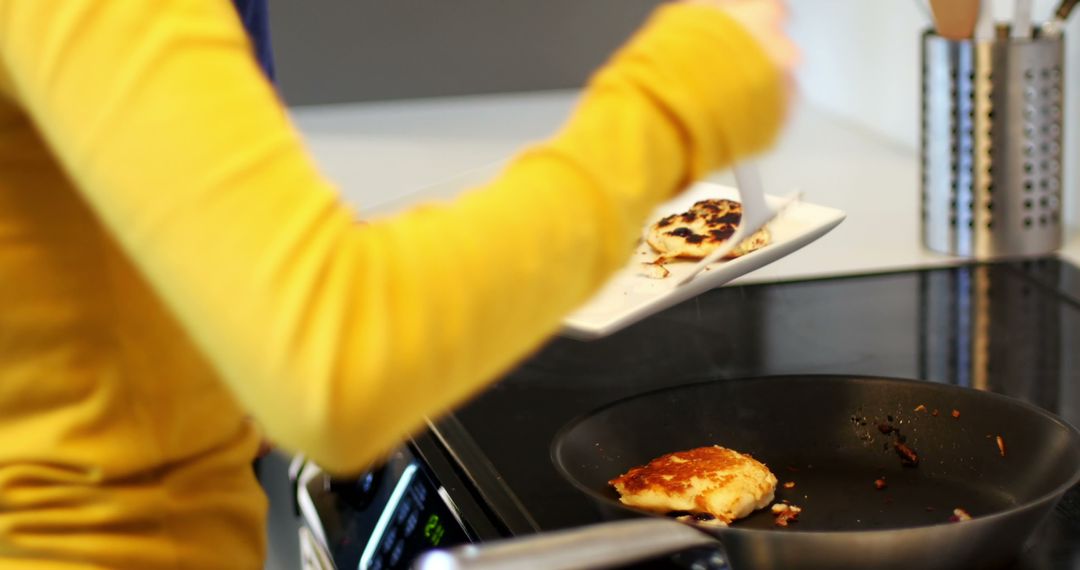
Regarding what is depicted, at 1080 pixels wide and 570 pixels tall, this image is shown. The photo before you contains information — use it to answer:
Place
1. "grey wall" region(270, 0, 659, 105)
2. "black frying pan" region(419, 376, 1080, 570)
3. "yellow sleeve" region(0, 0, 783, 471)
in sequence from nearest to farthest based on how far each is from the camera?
"yellow sleeve" region(0, 0, 783, 471) → "black frying pan" region(419, 376, 1080, 570) → "grey wall" region(270, 0, 659, 105)

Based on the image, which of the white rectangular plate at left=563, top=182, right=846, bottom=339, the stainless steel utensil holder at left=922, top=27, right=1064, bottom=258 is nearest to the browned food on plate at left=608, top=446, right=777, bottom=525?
the white rectangular plate at left=563, top=182, right=846, bottom=339

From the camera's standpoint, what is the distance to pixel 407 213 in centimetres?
59

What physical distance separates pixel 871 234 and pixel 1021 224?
0.17 metres

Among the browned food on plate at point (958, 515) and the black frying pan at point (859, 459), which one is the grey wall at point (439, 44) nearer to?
the black frying pan at point (859, 459)

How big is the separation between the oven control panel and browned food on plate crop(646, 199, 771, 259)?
0.27m

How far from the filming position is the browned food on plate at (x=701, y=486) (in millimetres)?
899

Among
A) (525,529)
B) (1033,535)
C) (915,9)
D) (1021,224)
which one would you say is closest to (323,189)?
(525,529)

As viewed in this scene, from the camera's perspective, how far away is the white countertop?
59.9 inches

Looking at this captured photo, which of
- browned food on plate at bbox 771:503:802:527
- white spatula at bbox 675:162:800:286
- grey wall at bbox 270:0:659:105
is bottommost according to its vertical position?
browned food on plate at bbox 771:503:802:527

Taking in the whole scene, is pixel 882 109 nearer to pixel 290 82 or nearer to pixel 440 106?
pixel 440 106

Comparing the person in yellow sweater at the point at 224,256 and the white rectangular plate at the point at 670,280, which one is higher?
the person in yellow sweater at the point at 224,256

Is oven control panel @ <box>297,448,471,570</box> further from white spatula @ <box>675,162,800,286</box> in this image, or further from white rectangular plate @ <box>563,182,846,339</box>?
white spatula @ <box>675,162,800,286</box>

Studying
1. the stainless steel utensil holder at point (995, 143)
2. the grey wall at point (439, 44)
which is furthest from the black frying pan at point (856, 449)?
the grey wall at point (439, 44)

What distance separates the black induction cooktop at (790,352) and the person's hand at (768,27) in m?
0.39
